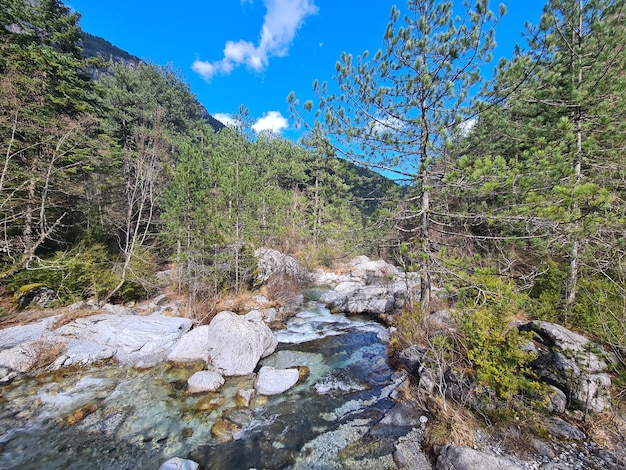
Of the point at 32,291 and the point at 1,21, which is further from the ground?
the point at 1,21

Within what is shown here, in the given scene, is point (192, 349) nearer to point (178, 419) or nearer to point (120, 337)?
point (120, 337)

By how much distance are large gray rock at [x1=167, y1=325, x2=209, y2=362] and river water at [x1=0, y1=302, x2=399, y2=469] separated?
360 millimetres

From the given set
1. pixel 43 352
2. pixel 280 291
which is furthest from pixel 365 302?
pixel 43 352

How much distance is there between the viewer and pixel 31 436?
14.0 ft

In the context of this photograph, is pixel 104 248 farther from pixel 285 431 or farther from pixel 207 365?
pixel 285 431

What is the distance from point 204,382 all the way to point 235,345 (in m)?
1.05

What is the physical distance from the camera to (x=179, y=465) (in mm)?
3717

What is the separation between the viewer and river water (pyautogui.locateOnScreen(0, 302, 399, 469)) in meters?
Result: 3.96

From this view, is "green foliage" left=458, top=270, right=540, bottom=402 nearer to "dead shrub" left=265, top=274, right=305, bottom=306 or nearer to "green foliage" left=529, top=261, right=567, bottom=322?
"green foliage" left=529, top=261, right=567, bottom=322

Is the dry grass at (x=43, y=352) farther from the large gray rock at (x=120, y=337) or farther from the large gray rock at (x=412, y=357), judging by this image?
the large gray rock at (x=412, y=357)

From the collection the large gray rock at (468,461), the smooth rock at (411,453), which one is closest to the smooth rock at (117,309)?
the smooth rock at (411,453)

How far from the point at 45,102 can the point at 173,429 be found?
12.6 m

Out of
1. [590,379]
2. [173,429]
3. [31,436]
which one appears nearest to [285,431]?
[173,429]

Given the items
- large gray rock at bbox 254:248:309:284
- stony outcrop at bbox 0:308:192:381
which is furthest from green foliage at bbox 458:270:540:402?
large gray rock at bbox 254:248:309:284
